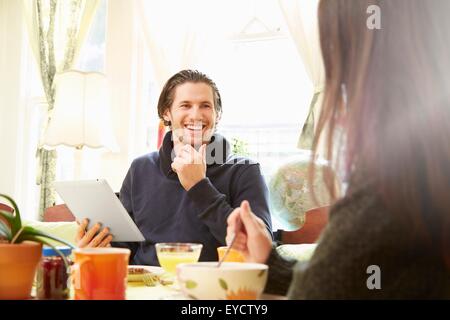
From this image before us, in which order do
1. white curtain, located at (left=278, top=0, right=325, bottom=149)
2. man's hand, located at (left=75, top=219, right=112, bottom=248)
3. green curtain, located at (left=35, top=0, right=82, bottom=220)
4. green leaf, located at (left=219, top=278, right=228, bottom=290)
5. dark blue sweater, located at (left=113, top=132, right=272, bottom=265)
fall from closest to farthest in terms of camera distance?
green leaf, located at (left=219, top=278, right=228, bottom=290) < man's hand, located at (left=75, top=219, right=112, bottom=248) < dark blue sweater, located at (left=113, top=132, right=272, bottom=265) < white curtain, located at (left=278, top=0, right=325, bottom=149) < green curtain, located at (left=35, top=0, right=82, bottom=220)

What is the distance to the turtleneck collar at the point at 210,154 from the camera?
1.90 metres

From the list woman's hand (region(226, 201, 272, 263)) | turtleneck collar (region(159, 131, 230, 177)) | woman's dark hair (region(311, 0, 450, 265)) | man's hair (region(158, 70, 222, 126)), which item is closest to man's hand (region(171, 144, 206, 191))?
turtleneck collar (region(159, 131, 230, 177))

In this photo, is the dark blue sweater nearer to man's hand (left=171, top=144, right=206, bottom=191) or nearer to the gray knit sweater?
man's hand (left=171, top=144, right=206, bottom=191)

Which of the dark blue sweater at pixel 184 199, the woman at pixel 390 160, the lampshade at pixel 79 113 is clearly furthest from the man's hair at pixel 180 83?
the woman at pixel 390 160

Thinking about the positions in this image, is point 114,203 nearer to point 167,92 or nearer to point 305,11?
point 167,92

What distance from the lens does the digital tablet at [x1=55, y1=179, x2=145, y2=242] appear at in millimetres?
Result: 1316

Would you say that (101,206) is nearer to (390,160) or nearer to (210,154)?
(210,154)

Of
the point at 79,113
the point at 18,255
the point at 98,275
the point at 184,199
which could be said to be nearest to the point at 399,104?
the point at 98,275

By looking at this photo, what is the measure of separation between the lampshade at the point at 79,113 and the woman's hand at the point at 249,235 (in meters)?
2.05

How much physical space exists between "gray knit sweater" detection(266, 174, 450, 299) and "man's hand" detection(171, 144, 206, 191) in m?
1.11

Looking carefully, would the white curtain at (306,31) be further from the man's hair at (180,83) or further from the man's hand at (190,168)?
the man's hand at (190,168)

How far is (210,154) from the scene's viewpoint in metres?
1.90
